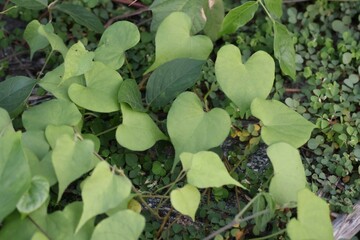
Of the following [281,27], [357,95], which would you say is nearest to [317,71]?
[357,95]

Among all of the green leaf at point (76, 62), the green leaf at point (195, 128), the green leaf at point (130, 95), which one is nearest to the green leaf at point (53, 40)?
the green leaf at point (76, 62)

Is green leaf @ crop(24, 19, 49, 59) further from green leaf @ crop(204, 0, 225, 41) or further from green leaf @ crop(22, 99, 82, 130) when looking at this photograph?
green leaf @ crop(204, 0, 225, 41)

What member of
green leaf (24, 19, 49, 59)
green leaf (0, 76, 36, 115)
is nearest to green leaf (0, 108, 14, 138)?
green leaf (0, 76, 36, 115)

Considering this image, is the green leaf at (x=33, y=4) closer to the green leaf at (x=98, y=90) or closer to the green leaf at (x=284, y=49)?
the green leaf at (x=98, y=90)

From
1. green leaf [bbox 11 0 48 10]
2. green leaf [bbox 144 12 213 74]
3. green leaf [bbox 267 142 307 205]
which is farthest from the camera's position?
green leaf [bbox 11 0 48 10]

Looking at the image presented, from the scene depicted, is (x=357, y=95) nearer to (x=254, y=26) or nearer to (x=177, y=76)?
(x=254, y=26)
